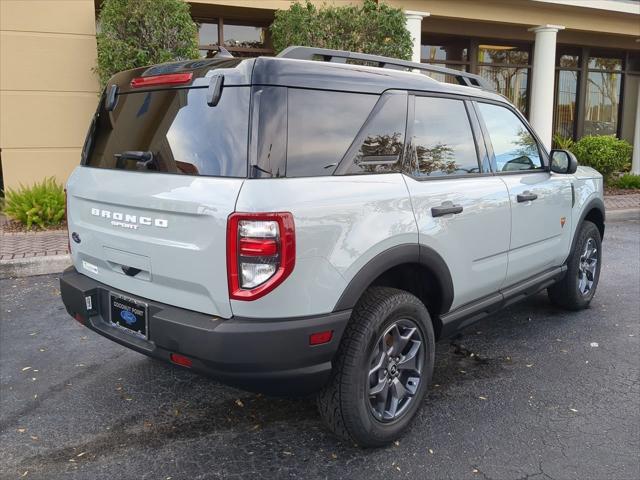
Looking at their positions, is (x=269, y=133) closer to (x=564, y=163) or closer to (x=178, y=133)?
(x=178, y=133)

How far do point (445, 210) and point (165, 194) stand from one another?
149 cm

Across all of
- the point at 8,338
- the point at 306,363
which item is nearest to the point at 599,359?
the point at 306,363

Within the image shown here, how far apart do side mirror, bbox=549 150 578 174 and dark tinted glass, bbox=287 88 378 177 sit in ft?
6.99

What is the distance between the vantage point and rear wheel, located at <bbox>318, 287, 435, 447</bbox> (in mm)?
2748

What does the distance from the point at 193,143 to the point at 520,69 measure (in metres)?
13.7

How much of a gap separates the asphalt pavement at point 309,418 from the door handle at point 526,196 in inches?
45.0

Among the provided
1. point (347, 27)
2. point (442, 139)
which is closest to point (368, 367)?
point (442, 139)

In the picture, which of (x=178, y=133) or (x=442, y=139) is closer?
(x=178, y=133)

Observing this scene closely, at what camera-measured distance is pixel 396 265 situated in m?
2.92

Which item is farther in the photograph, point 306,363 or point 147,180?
point 147,180

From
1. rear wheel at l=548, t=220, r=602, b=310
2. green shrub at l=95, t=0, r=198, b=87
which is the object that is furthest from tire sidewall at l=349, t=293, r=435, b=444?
green shrub at l=95, t=0, r=198, b=87

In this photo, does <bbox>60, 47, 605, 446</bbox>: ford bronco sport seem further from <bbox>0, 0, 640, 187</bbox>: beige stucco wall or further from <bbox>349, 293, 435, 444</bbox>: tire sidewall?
<bbox>0, 0, 640, 187</bbox>: beige stucco wall

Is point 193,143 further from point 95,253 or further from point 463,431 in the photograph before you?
point 463,431

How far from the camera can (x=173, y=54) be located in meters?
8.09
